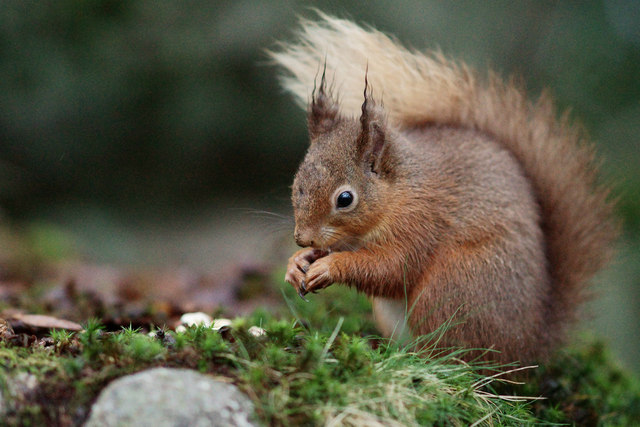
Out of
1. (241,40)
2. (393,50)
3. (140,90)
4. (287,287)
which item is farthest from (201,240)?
(393,50)

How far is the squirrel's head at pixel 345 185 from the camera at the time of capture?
2531 millimetres

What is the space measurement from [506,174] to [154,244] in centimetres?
468

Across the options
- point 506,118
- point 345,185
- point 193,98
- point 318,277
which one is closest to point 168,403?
point 318,277

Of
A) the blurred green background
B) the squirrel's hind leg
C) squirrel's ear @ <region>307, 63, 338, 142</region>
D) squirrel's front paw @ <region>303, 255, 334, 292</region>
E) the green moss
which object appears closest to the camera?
the green moss

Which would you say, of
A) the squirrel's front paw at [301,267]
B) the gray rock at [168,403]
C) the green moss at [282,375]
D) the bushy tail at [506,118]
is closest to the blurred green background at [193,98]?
the bushy tail at [506,118]

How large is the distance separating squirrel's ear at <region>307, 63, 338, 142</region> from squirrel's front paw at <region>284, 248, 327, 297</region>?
53 cm

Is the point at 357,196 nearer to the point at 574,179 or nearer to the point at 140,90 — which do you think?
the point at 574,179

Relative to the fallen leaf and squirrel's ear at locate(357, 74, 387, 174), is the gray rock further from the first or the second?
squirrel's ear at locate(357, 74, 387, 174)

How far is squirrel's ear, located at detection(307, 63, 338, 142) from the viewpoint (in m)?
2.84

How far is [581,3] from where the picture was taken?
20.2ft

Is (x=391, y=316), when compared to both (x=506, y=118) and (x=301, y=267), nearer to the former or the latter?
(x=301, y=267)

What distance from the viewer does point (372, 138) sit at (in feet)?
8.48

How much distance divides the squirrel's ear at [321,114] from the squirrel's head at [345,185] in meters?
0.16

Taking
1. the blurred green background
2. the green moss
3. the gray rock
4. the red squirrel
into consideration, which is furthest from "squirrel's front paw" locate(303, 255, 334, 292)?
the blurred green background
